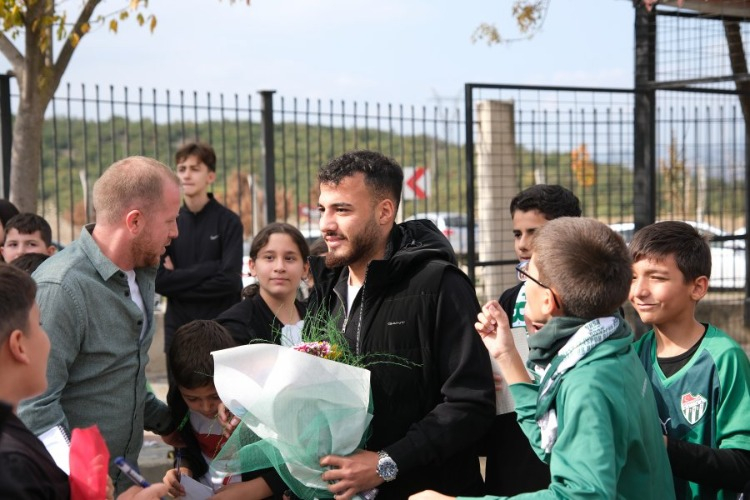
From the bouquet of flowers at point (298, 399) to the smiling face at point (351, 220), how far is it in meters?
0.38

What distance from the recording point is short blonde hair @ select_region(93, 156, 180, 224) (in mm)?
3439

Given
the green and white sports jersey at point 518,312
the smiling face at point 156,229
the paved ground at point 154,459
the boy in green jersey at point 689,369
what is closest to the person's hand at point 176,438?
the smiling face at point 156,229

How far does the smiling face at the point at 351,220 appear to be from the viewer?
330 centimetres

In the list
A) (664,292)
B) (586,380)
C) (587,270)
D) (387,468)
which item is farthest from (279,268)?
(586,380)

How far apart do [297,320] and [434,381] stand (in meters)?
1.68

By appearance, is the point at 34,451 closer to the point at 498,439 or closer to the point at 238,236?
the point at 498,439

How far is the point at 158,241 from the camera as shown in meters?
3.50

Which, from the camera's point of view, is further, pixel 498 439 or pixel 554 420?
pixel 498 439

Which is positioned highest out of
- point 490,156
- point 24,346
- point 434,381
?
point 490,156

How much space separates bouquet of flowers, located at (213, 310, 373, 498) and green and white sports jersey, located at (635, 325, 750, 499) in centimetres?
104

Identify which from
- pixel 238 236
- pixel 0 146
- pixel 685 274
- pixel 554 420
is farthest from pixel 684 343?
pixel 0 146

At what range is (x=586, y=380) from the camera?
243 centimetres

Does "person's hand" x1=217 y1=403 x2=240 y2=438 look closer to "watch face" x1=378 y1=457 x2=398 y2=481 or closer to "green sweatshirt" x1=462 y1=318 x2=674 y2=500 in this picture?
"watch face" x1=378 y1=457 x2=398 y2=481

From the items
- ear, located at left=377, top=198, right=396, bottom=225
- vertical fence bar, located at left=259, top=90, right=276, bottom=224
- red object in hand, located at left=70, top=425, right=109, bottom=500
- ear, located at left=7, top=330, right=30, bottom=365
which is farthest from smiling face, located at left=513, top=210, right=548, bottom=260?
vertical fence bar, located at left=259, top=90, right=276, bottom=224
